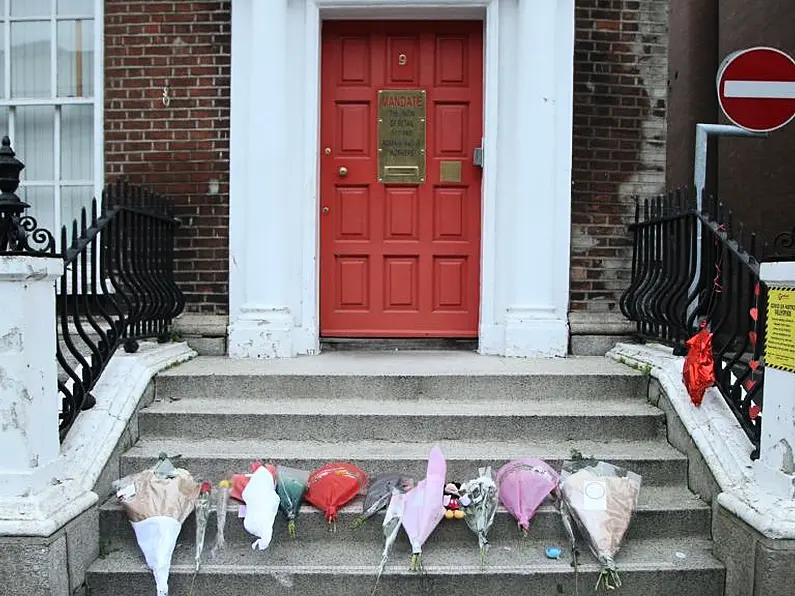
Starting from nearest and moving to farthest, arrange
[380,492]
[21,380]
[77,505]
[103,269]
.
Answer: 1. [21,380]
2. [77,505]
3. [380,492]
4. [103,269]

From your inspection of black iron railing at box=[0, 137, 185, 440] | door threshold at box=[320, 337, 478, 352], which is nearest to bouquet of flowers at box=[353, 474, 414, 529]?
black iron railing at box=[0, 137, 185, 440]

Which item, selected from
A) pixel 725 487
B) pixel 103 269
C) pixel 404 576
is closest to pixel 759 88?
pixel 725 487

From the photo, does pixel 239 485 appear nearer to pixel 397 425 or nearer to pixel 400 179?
pixel 397 425

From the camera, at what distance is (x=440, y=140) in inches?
203

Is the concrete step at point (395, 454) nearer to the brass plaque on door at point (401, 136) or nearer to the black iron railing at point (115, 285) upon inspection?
the black iron railing at point (115, 285)

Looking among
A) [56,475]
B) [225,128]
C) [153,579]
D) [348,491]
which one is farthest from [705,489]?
[225,128]

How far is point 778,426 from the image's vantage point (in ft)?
9.21

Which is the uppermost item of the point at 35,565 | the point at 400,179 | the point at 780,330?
the point at 400,179

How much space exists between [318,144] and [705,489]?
352cm

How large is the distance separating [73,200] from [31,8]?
1.57 meters

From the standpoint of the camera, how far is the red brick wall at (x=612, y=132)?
5.08 metres

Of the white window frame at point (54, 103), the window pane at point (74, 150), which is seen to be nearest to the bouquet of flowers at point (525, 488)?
the white window frame at point (54, 103)

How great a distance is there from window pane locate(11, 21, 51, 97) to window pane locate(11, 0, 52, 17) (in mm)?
69

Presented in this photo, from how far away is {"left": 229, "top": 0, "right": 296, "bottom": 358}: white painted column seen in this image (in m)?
4.80
